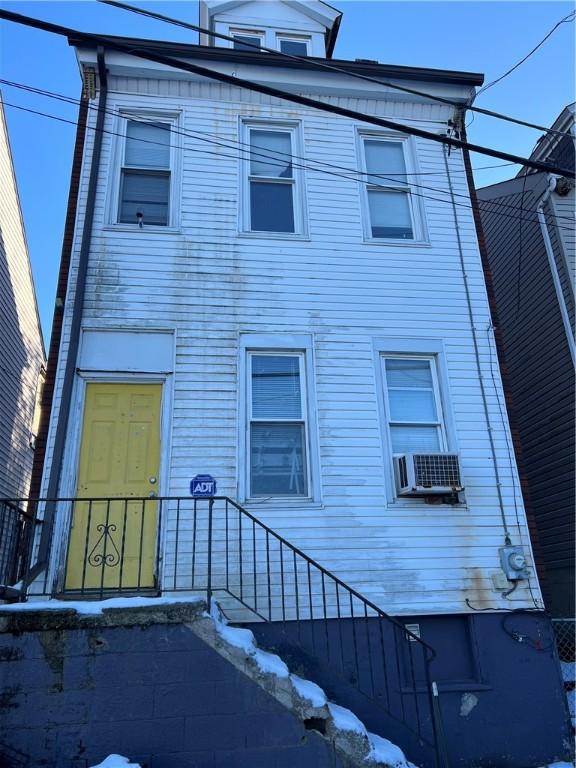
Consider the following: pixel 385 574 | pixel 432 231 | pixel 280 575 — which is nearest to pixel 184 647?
pixel 280 575

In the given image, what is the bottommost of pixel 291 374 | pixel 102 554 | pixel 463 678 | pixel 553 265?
pixel 463 678

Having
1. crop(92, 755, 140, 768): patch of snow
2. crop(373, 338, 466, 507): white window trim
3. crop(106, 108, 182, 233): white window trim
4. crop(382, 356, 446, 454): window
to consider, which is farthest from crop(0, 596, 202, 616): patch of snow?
crop(106, 108, 182, 233): white window trim

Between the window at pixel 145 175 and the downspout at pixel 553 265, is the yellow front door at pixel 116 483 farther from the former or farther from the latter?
the downspout at pixel 553 265

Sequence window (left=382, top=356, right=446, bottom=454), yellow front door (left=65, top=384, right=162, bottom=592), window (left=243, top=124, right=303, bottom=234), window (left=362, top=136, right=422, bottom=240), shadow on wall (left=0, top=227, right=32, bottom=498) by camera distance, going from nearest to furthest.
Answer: yellow front door (left=65, top=384, right=162, bottom=592), window (left=382, top=356, right=446, bottom=454), window (left=243, top=124, right=303, bottom=234), window (left=362, top=136, right=422, bottom=240), shadow on wall (left=0, top=227, right=32, bottom=498)

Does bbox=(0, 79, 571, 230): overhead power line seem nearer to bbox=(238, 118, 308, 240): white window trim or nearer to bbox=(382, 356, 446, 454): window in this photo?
bbox=(238, 118, 308, 240): white window trim

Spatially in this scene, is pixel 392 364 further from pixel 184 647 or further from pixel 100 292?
pixel 184 647

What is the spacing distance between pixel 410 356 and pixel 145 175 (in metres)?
4.09

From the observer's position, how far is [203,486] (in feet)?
19.9

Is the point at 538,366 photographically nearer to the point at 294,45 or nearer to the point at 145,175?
the point at 294,45

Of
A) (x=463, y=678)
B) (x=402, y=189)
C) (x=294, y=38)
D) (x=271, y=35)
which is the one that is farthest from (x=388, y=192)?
(x=463, y=678)

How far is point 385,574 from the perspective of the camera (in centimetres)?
598

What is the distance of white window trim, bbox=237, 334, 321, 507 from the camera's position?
6188 millimetres

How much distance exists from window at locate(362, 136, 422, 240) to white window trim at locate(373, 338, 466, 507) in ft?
5.23

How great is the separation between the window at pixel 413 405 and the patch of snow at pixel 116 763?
390 centimetres
